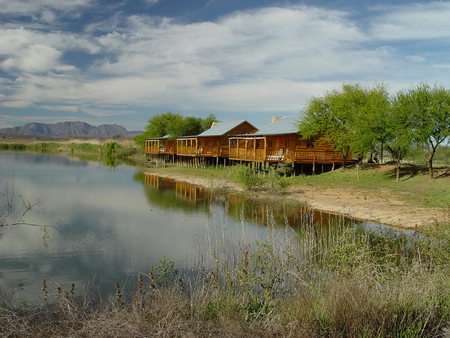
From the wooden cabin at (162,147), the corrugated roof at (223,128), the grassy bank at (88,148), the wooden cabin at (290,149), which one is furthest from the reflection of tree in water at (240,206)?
the grassy bank at (88,148)

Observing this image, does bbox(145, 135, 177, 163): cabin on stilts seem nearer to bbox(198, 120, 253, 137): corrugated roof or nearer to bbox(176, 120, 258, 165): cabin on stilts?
bbox(176, 120, 258, 165): cabin on stilts

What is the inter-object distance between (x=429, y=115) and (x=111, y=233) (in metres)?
21.8

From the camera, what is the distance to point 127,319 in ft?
15.8

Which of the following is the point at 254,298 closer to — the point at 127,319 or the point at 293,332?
the point at 293,332

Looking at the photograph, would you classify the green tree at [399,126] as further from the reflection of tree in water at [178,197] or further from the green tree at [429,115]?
the reflection of tree in water at [178,197]

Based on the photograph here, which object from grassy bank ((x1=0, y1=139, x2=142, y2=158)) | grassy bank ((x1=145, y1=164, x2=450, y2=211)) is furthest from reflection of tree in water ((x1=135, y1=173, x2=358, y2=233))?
grassy bank ((x1=0, y1=139, x2=142, y2=158))

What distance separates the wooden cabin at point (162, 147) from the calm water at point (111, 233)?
30688 millimetres

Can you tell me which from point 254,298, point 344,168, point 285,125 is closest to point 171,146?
point 285,125

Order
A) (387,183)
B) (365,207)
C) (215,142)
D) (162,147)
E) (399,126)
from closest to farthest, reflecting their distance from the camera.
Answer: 1. (365,207)
2. (387,183)
3. (399,126)
4. (215,142)
5. (162,147)

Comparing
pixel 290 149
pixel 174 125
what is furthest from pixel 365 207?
pixel 174 125

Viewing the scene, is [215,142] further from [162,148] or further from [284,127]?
[162,148]

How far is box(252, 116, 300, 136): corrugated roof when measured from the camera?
32.2 meters

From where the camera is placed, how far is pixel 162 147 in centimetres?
5509

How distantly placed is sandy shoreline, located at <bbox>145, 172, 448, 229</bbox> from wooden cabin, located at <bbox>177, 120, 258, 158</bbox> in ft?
55.7
